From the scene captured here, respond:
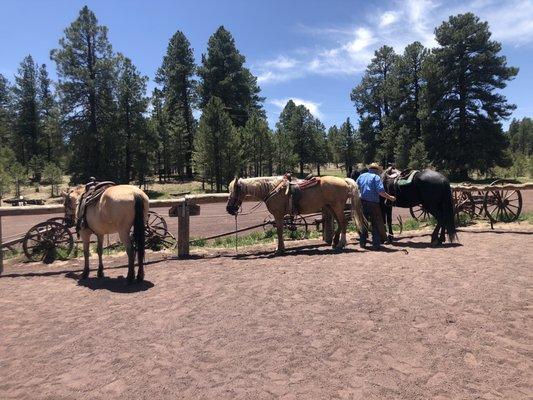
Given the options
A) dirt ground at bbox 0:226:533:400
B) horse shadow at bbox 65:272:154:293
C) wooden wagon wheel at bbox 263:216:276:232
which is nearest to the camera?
dirt ground at bbox 0:226:533:400

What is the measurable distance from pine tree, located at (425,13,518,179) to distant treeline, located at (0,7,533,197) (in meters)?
0.09

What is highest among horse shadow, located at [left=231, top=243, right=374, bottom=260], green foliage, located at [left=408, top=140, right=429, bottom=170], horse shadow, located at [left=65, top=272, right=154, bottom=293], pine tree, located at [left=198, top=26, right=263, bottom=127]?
pine tree, located at [left=198, top=26, right=263, bottom=127]

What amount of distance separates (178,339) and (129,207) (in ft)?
10.3

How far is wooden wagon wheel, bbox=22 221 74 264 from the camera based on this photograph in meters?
8.99

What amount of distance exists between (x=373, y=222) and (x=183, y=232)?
4.11 meters

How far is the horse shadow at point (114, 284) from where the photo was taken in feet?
20.7

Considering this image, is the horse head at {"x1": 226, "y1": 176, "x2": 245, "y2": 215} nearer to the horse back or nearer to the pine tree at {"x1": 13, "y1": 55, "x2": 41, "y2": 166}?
the horse back

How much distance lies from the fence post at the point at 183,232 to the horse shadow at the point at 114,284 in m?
1.69

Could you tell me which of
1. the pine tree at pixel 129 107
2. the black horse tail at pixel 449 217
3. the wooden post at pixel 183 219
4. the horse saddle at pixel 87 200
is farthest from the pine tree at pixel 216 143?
the horse saddle at pixel 87 200

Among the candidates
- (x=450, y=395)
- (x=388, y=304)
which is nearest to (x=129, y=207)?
(x=388, y=304)

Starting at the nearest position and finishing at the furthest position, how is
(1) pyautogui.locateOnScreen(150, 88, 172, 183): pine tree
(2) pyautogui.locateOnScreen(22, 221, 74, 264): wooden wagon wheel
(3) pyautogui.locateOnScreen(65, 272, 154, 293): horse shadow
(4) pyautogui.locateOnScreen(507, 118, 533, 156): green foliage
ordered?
(3) pyautogui.locateOnScreen(65, 272, 154, 293): horse shadow < (2) pyautogui.locateOnScreen(22, 221, 74, 264): wooden wagon wheel < (1) pyautogui.locateOnScreen(150, 88, 172, 183): pine tree < (4) pyautogui.locateOnScreen(507, 118, 533, 156): green foliage


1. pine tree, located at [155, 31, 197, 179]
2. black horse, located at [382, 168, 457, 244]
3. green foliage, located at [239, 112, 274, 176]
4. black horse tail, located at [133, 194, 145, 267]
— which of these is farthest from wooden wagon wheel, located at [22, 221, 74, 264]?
pine tree, located at [155, 31, 197, 179]

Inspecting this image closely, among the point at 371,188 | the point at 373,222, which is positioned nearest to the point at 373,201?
the point at 371,188

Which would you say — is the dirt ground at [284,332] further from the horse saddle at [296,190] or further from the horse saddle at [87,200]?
the horse saddle at [296,190]
